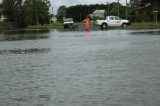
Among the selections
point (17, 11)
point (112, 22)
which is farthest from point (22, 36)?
point (17, 11)

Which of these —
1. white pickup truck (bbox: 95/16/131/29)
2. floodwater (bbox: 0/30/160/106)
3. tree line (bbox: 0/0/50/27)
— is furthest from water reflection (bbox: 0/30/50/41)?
tree line (bbox: 0/0/50/27)

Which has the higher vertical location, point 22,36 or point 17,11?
point 17,11

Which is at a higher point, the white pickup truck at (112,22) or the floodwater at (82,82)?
the floodwater at (82,82)

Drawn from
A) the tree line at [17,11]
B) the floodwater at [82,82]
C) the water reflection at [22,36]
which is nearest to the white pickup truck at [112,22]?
the water reflection at [22,36]

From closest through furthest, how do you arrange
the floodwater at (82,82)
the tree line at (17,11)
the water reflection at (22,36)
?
the floodwater at (82,82), the water reflection at (22,36), the tree line at (17,11)

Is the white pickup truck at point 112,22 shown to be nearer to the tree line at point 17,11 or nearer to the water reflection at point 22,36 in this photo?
the water reflection at point 22,36

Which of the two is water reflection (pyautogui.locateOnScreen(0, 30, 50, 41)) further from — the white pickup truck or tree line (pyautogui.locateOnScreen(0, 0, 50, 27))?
tree line (pyautogui.locateOnScreen(0, 0, 50, 27))

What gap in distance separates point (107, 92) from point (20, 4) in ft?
312

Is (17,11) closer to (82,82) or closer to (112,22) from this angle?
(112,22)

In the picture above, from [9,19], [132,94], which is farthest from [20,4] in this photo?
[132,94]

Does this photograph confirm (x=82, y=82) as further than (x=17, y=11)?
No

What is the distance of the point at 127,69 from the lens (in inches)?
630

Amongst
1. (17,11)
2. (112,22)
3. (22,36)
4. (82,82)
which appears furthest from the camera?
(17,11)

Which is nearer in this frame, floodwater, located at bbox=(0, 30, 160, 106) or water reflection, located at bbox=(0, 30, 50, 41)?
floodwater, located at bbox=(0, 30, 160, 106)
